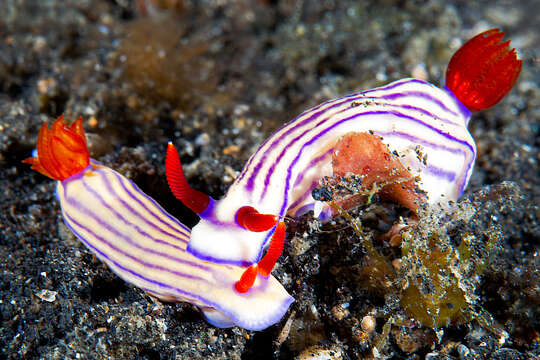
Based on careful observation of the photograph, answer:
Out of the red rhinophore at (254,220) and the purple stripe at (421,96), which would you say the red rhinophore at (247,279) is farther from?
the purple stripe at (421,96)

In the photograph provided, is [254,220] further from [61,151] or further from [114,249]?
[61,151]

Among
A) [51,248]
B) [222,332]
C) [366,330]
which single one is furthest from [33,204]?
[366,330]

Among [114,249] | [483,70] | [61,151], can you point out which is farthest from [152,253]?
[483,70]

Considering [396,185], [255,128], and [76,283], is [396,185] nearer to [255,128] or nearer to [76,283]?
[255,128]

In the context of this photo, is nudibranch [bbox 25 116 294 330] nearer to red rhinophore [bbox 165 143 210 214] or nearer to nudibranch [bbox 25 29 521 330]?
nudibranch [bbox 25 29 521 330]

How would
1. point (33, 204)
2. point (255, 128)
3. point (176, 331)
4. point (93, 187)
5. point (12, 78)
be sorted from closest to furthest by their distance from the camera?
point (176, 331)
point (93, 187)
point (33, 204)
point (255, 128)
point (12, 78)

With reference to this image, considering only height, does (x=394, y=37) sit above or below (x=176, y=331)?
above
